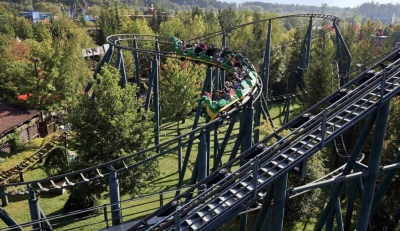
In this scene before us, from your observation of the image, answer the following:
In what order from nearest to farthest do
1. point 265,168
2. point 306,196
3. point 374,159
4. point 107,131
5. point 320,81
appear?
point 265,168, point 374,159, point 107,131, point 306,196, point 320,81

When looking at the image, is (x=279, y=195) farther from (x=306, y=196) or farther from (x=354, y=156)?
(x=306, y=196)

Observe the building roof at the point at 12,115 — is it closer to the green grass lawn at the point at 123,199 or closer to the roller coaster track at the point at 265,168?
the green grass lawn at the point at 123,199

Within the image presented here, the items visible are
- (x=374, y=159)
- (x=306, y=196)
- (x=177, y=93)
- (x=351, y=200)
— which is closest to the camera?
(x=374, y=159)

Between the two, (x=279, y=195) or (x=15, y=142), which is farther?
(x=15, y=142)

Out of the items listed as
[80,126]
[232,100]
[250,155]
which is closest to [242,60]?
Answer: [232,100]

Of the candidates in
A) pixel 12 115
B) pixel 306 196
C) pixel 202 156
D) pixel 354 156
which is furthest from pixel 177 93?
pixel 354 156

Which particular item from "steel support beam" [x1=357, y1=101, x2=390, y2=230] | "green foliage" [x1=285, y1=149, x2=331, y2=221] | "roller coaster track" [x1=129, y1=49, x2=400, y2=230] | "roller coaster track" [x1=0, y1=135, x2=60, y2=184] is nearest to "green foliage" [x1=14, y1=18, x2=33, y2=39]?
"roller coaster track" [x1=0, y1=135, x2=60, y2=184]

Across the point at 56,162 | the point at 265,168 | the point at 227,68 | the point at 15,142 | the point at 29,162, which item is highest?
the point at 227,68
